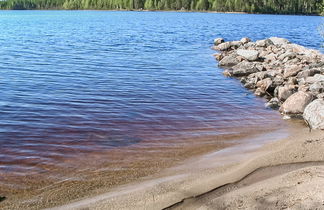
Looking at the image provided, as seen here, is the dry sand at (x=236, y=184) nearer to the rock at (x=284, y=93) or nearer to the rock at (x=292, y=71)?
the rock at (x=284, y=93)

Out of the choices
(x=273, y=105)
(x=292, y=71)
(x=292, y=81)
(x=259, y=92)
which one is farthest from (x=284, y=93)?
(x=292, y=71)

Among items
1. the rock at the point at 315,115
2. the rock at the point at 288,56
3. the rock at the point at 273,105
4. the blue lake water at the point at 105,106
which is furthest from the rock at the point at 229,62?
the rock at the point at 315,115

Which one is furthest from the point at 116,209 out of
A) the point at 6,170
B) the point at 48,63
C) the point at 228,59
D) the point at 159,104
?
the point at 228,59

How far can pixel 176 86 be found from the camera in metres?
20.7

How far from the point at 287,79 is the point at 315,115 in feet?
26.8

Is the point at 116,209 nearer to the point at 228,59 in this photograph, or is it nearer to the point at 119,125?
the point at 119,125

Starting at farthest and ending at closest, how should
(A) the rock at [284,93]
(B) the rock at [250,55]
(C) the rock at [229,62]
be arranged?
(C) the rock at [229,62] → (B) the rock at [250,55] → (A) the rock at [284,93]

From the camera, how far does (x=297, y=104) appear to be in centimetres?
1520

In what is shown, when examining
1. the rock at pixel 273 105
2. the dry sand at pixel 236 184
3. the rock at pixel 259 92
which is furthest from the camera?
the rock at pixel 259 92

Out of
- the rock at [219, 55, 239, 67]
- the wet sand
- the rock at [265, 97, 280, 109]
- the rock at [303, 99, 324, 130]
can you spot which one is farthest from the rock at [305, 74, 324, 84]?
the rock at [219, 55, 239, 67]

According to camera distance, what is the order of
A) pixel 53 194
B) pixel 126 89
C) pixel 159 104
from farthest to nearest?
pixel 126 89 < pixel 159 104 < pixel 53 194

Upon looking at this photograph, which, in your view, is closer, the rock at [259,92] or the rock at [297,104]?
the rock at [297,104]

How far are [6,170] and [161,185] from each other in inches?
153

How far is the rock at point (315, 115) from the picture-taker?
42.4ft
